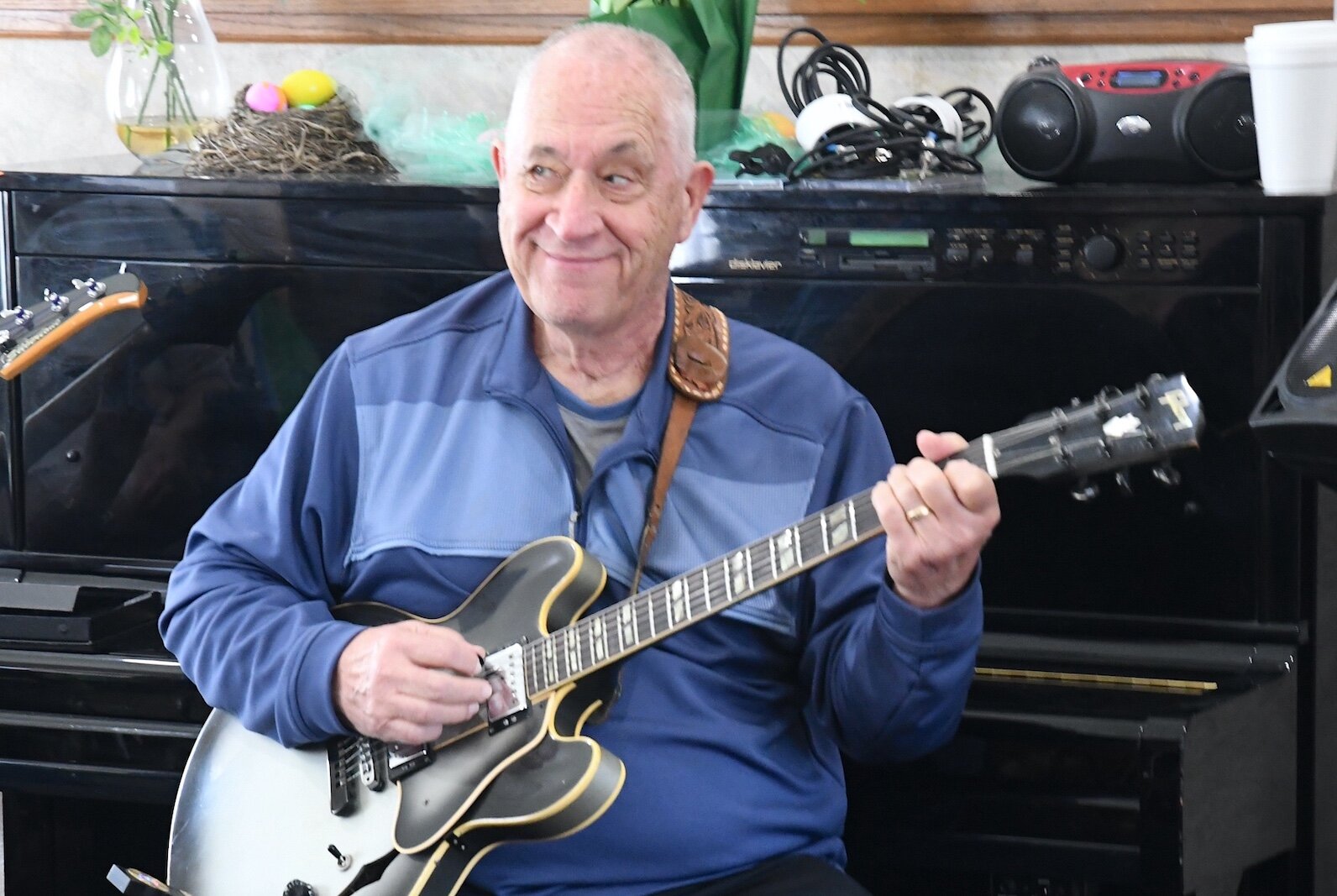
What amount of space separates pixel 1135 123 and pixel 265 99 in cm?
111

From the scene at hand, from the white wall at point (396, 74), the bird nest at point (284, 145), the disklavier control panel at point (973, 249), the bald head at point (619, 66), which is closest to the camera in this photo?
the bald head at point (619, 66)

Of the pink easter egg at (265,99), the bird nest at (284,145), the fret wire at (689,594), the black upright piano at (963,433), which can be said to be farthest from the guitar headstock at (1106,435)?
the pink easter egg at (265,99)

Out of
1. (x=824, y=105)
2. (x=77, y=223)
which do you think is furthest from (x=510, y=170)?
(x=77, y=223)

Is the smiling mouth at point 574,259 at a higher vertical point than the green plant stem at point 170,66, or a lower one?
lower

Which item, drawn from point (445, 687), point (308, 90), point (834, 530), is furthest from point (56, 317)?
point (834, 530)

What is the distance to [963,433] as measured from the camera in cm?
185

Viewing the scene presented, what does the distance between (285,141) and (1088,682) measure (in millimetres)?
1197

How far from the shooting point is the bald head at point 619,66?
1604mm

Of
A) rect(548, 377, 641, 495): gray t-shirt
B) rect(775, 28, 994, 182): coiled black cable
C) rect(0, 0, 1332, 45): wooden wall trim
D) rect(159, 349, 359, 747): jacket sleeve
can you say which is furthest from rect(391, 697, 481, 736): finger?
rect(0, 0, 1332, 45): wooden wall trim

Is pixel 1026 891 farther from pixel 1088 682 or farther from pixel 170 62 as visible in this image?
pixel 170 62

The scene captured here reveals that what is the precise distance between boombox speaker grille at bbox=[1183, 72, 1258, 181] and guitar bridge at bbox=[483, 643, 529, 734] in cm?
94

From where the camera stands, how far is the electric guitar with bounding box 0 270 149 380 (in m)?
1.91

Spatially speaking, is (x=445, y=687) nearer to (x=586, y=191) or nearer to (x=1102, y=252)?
(x=586, y=191)

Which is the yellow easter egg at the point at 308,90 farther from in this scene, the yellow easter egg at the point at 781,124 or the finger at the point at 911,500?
the finger at the point at 911,500
